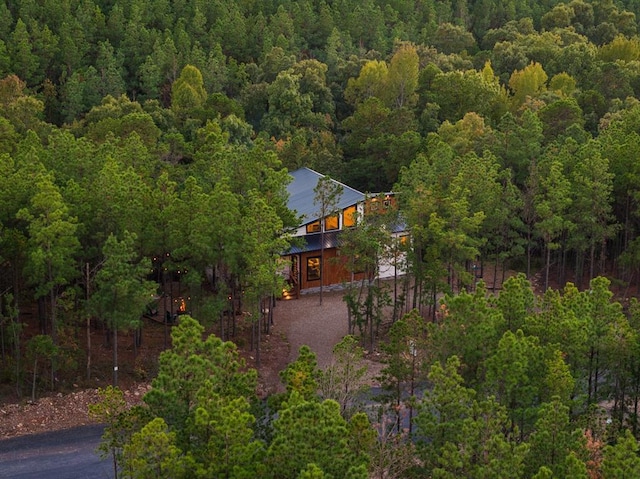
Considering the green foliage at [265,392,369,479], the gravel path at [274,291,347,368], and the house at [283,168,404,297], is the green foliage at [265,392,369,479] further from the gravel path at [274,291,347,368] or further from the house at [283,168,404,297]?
the house at [283,168,404,297]

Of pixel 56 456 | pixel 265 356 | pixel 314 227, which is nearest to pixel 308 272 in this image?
pixel 314 227

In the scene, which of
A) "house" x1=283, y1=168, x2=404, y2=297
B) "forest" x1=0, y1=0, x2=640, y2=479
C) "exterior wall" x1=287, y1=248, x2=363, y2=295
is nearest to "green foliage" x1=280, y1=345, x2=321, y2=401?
"forest" x1=0, y1=0, x2=640, y2=479

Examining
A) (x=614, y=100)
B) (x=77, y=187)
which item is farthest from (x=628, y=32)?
(x=77, y=187)

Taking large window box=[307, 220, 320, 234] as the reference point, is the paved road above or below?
below

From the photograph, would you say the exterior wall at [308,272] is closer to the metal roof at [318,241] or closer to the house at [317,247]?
the house at [317,247]

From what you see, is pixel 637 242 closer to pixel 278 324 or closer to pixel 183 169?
pixel 278 324

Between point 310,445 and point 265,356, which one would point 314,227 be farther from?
point 310,445
